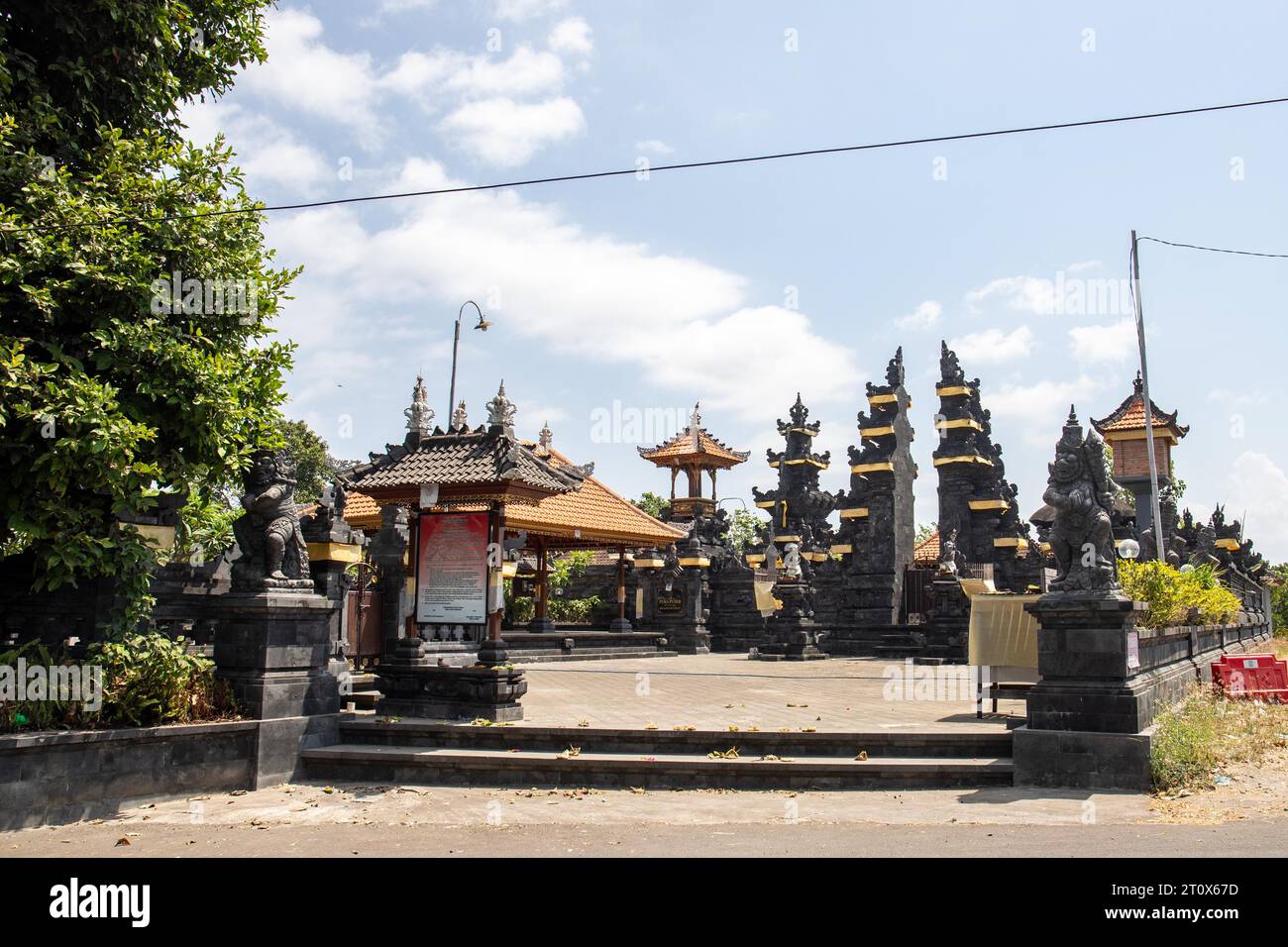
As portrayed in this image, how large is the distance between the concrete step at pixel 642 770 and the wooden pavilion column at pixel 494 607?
51.6 inches

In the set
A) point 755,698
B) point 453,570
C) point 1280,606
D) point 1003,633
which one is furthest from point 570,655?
point 1280,606

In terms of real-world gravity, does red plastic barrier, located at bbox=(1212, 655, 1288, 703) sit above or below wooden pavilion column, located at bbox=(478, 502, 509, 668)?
below

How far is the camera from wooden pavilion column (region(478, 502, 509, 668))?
36.1 ft

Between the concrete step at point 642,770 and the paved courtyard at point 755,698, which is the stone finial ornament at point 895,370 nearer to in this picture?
the paved courtyard at point 755,698

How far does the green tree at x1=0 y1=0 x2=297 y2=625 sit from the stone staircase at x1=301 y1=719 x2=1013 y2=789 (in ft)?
9.75

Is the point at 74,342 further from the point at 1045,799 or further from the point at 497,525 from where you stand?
the point at 1045,799

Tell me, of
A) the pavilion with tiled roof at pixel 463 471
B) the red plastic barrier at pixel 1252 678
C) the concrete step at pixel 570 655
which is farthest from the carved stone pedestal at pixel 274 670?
the red plastic barrier at pixel 1252 678

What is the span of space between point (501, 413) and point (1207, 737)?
863 centimetres

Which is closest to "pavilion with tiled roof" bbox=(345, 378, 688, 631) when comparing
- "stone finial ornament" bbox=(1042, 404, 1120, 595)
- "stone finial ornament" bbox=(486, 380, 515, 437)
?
"stone finial ornament" bbox=(486, 380, 515, 437)

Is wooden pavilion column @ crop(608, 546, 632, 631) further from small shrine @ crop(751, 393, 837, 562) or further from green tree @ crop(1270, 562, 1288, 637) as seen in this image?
green tree @ crop(1270, 562, 1288, 637)

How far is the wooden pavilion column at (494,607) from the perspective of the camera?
11.0 meters

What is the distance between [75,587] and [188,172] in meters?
4.18

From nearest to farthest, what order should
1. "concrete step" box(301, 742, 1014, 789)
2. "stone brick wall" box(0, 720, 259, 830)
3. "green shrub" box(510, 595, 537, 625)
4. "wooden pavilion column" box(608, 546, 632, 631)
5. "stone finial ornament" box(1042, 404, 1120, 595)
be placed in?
"stone brick wall" box(0, 720, 259, 830) → "concrete step" box(301, 742, 1014, 789) → "stone finial ornament" box(1042, 404, 1120, 595) → "wooden pavilion column" box(608, 546, 632, 631) → "green shrub" box(510, 595, 537, 625)

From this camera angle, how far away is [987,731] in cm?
985
